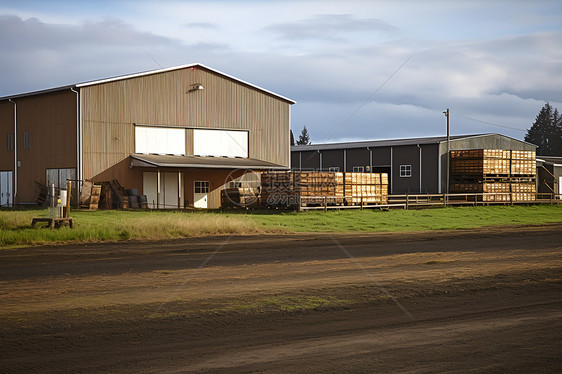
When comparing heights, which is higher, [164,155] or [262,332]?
[164,155]

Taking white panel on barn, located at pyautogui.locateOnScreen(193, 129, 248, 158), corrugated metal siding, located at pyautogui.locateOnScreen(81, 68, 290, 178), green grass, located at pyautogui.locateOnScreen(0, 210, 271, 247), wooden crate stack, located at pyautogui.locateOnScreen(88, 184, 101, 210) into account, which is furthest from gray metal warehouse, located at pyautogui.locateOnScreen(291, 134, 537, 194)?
green grass, located at pyautogui.locateOnScreen(0, 210, 271, 247)

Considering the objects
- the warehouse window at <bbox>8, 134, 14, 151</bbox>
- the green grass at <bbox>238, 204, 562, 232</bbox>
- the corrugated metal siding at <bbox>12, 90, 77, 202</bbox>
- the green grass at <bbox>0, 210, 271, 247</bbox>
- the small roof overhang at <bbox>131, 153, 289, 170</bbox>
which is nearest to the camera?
the green grass at <bbox>0, 210, 271, 247</bbox>

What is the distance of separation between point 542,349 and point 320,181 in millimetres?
29043

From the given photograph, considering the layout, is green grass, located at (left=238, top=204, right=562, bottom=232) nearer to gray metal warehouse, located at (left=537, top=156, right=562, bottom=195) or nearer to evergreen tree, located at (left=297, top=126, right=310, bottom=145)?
gray metal warehouse, located at (left=537, top=156, right=562, bottom=195)

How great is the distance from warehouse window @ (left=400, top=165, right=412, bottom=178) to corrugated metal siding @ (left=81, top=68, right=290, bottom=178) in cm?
1314

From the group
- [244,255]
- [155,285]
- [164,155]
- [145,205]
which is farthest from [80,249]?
[164,155]

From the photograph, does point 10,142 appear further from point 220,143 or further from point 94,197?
point 220,143

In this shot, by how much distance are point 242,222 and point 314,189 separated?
1140 cm

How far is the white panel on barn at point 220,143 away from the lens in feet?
137

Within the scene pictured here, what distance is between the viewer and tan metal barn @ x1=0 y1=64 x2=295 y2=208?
37594mm

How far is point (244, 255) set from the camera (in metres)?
17.3

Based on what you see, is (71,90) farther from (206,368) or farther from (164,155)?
(206,368)

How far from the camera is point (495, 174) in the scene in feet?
158

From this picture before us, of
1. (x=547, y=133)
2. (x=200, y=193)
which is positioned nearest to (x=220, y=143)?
(x=200, y=193)
